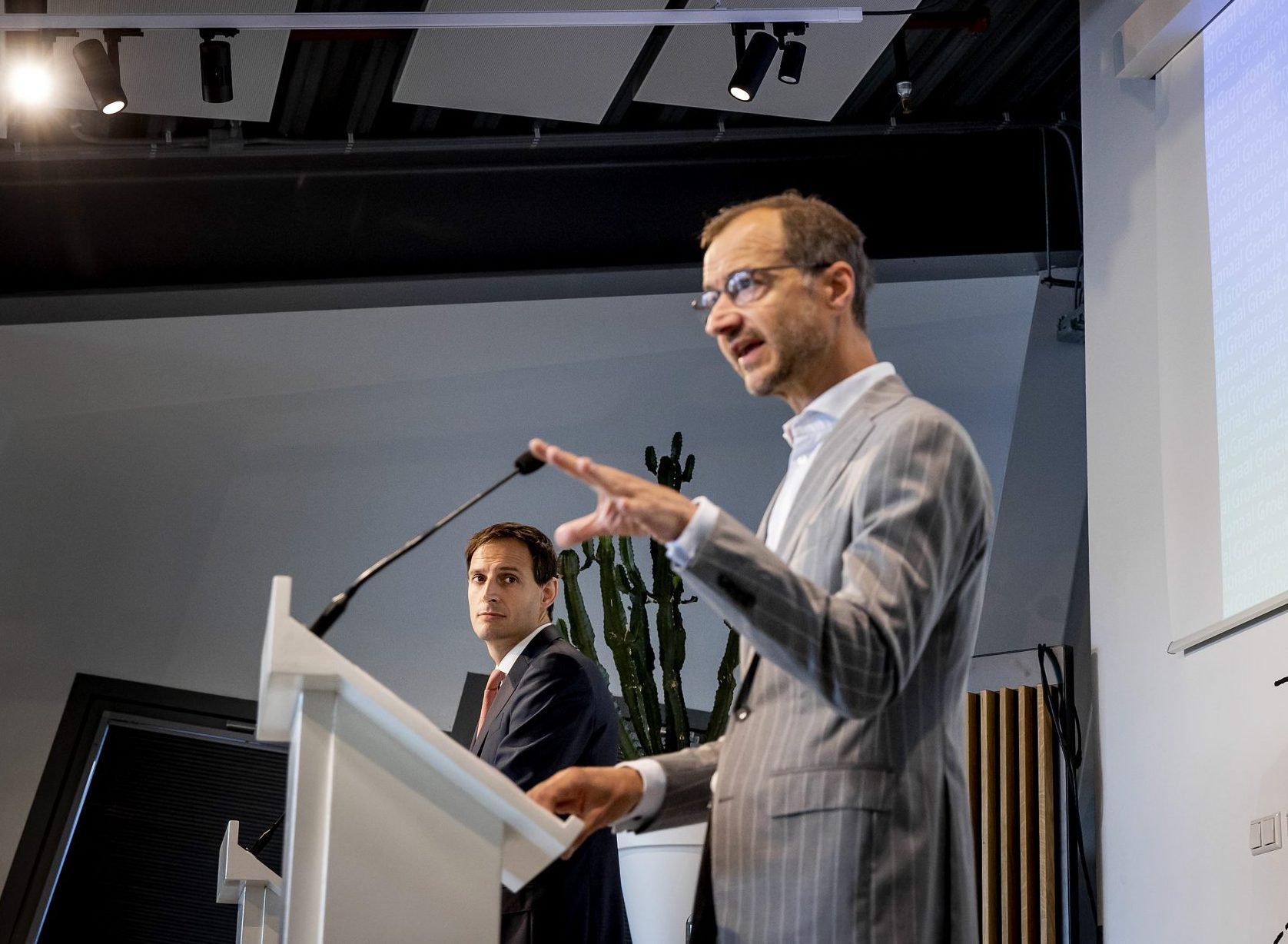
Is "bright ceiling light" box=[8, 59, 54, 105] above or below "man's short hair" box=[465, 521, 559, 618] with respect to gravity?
above

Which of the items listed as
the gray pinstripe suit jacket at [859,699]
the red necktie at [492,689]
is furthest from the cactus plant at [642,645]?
the gray pinstripe suit jacket at [859,699]

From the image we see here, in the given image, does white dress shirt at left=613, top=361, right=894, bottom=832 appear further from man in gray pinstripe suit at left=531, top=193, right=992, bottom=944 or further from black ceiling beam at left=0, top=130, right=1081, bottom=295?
black ceiling beam at left=0, top=130, right=1081, bottom=295

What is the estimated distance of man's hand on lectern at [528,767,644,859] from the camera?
1651mm

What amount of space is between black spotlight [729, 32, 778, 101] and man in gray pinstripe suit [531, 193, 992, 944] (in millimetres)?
2749

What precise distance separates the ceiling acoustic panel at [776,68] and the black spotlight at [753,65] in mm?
138

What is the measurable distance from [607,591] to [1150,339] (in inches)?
71.0

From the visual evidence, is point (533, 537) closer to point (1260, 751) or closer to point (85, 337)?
point (1260, 751)

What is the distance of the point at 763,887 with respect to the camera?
1.52 metres

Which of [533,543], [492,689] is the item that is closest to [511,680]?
[492,689]

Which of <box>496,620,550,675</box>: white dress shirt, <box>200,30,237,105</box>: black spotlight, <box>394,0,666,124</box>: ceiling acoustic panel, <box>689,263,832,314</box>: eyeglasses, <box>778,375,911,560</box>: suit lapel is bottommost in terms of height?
<box>778,375,911,560</box>: suit lapel

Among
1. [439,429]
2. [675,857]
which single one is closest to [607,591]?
[675,857]

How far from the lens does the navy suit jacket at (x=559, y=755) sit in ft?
9.80

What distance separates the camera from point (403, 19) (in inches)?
166

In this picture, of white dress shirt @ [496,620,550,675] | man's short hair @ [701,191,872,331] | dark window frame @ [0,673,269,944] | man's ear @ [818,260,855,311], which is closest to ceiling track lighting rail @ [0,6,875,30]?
white dress shirt @ [496,620,550,675]
